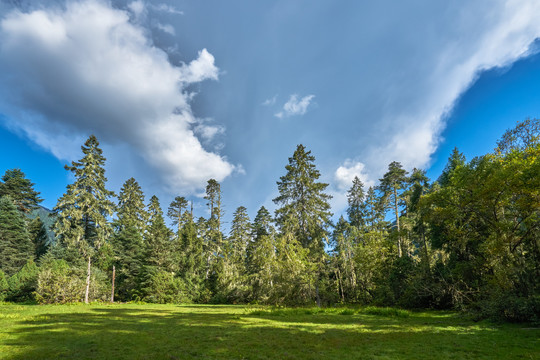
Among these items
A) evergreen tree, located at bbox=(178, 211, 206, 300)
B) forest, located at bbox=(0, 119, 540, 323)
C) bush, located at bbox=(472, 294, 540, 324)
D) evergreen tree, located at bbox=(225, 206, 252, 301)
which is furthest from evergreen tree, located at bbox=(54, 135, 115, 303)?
bush, located at bbox=(472, 294, 540, 324)

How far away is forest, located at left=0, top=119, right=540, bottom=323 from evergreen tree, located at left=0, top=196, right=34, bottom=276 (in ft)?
0.50

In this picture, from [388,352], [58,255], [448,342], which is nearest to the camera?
[388,352]

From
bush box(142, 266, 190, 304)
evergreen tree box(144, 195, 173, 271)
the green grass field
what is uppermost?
evergreen tree box(144, 195, 173, 271)

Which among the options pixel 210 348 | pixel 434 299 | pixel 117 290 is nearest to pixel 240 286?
pixel 117 290

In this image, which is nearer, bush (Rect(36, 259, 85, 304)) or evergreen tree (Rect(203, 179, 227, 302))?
bush (Rect(36, 259, 85, 304))

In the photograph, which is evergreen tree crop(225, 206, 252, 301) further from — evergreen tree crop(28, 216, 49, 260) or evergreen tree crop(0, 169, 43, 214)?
evergreen tree crop(0, 169, 43, 214)

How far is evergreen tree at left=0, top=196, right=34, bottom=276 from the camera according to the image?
1243 inches

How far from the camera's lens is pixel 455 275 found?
18.4 metres

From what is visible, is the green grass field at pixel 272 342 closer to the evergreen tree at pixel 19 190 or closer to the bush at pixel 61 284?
the bush at pixel 61 284

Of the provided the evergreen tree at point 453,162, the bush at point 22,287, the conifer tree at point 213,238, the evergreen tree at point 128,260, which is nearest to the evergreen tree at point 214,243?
the conifer tree at point 213,238

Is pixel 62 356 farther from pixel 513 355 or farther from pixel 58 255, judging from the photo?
pixel 58 255

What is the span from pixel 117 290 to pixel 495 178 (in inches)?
1700

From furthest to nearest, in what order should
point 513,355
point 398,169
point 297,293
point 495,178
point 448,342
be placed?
point 398,169, point 297,293, point 495,178, point 448,342, point 513,355

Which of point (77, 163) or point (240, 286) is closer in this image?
point (240, 286)
